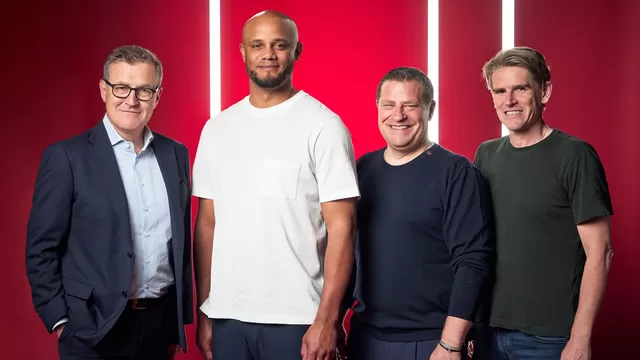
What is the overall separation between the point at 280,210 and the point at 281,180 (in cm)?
8

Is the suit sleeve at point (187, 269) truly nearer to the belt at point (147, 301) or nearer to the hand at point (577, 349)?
the belt at point (147, 301)

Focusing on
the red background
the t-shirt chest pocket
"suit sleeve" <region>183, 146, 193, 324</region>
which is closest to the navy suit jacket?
"suit sleeve" <region>183, 146, 193, 324</region>

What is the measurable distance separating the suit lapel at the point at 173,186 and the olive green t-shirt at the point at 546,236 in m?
0.89

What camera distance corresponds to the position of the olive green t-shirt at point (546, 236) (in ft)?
6.15

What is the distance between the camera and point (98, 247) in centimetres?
196

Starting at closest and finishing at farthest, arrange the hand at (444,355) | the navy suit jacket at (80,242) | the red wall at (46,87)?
the hand at (444,355) → the navy suit jacket at (80,242) → the red wall at (46,87)

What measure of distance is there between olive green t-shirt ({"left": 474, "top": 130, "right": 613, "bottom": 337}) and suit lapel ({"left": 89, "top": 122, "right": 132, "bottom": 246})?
3.38 feet

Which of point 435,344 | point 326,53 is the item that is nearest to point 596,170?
point 435,344

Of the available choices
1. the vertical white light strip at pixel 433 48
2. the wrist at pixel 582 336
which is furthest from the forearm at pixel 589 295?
the vertical white light strip at pixel 433 48

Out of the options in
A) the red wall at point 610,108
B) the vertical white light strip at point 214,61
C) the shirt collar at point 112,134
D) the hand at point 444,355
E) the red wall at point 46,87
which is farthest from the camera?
the vertical white light strip at point 214,61

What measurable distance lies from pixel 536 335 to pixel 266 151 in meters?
0.87

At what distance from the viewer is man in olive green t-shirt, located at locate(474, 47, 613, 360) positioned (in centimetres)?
185

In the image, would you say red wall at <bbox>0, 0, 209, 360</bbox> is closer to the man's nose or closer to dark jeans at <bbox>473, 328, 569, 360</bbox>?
the man's nose

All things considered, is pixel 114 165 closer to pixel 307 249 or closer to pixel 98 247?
pixel 98 247
